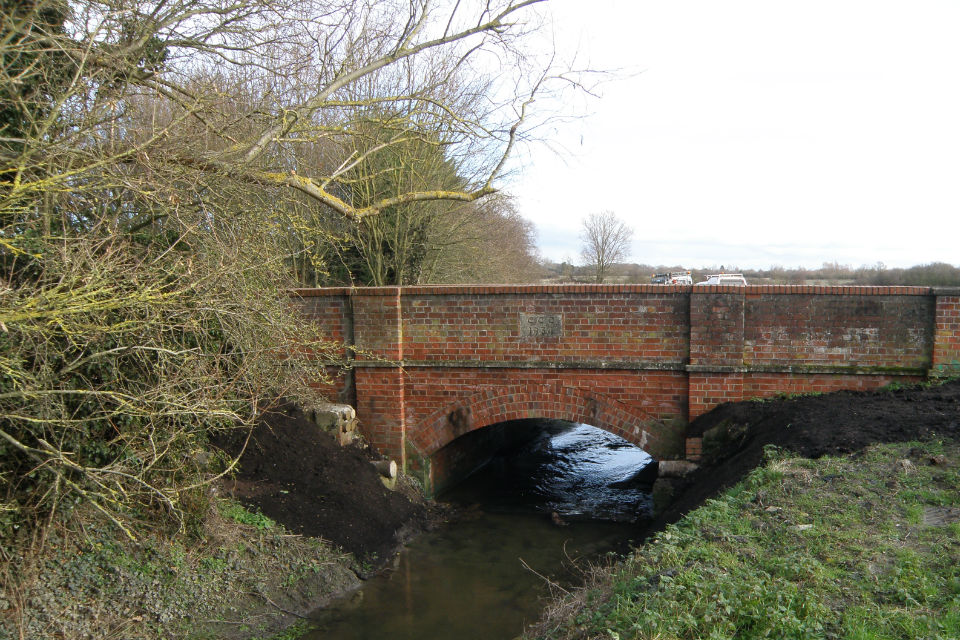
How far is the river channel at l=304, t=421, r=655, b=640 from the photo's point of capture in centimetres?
624

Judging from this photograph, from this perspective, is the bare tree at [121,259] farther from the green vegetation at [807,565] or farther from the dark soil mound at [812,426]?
the dark soil mound at [812,426]

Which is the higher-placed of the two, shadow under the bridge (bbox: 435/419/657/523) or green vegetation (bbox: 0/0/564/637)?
green vegetation (bbox: 0/0/564/637)

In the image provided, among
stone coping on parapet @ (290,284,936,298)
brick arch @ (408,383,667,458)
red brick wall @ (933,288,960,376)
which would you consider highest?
stone coping on parapet @ (290,284,936,298)

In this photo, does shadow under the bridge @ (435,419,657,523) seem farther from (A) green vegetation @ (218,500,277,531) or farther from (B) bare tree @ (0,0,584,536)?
(B) bare tree @ (0,0,584,536)

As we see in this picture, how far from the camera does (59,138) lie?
15.1ft

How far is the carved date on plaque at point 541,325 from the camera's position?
8.25 metres

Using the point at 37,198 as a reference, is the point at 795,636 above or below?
below

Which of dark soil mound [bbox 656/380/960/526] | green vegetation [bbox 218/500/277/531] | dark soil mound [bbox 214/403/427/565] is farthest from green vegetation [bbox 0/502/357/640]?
dark soil mound [bbox 656/380/960/526]

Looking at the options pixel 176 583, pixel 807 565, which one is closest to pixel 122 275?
pixel 176 583

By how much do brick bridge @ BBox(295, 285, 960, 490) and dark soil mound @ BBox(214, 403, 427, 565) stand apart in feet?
3.27

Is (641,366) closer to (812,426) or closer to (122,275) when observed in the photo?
(812,426)

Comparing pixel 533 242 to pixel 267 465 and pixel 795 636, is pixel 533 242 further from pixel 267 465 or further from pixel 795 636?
pixel 795 636

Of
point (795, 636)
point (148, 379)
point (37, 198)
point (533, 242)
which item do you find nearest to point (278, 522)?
point (148, 379)

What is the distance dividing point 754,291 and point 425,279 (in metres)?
7.40
